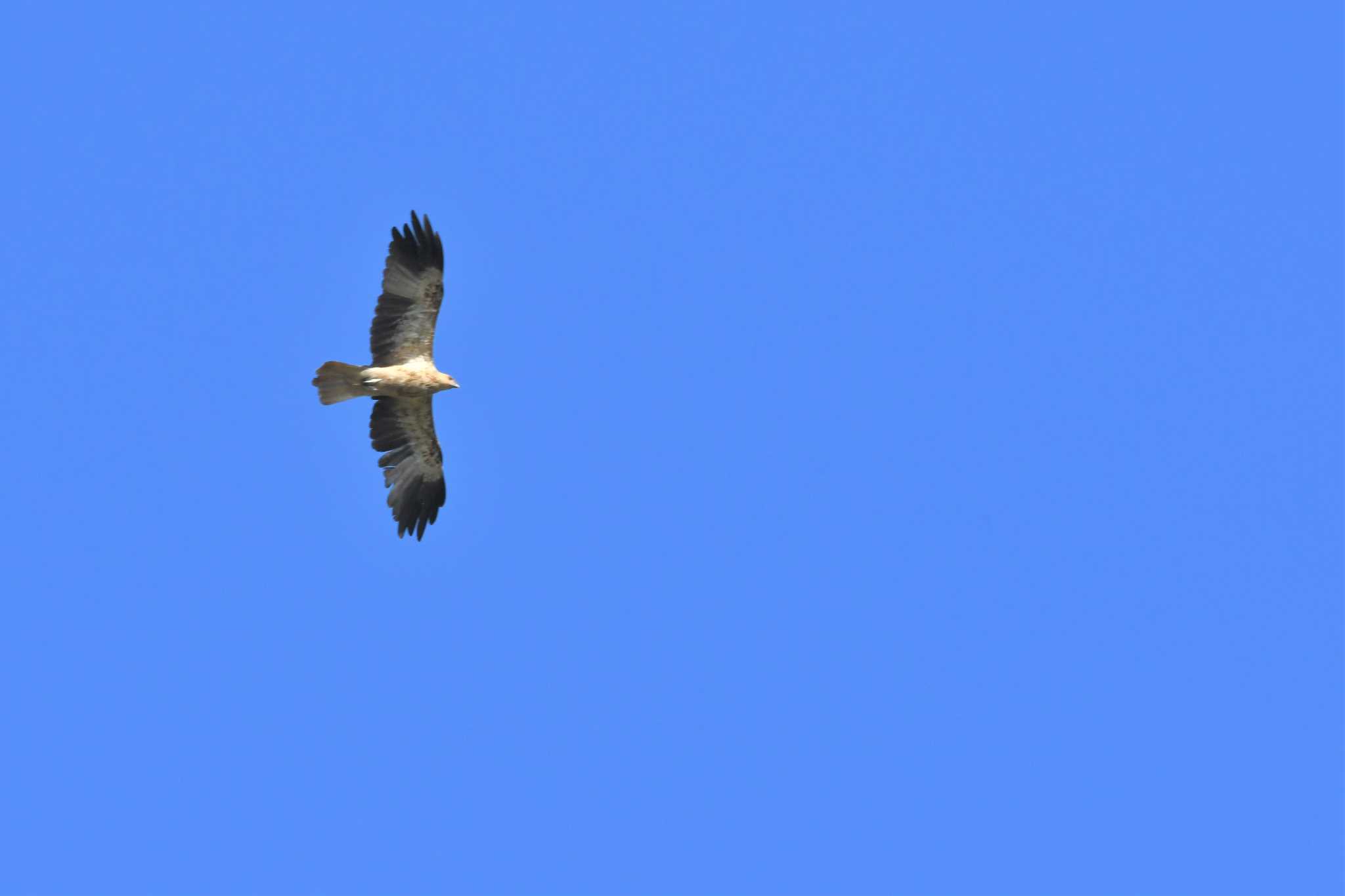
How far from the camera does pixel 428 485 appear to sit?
23.0m

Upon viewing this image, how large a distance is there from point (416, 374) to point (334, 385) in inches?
40.9

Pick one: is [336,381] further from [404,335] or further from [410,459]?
[410,459]

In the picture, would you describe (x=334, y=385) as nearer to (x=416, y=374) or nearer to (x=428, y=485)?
(x=416, y=374)

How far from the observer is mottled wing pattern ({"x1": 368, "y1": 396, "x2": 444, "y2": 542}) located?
22.2 m

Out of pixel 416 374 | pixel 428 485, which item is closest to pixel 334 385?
pixel 416 374

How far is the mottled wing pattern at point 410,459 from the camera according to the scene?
22250 mm

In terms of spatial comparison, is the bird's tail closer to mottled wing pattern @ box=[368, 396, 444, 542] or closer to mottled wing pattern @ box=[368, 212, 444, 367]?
mottled wing pattern @ box=[368, 212, 444, 367]

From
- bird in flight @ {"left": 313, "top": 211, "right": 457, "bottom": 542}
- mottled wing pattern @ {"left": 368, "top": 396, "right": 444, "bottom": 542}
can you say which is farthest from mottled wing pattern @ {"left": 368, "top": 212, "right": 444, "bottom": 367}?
mottled wing pattern @ {"left": 368, "top": 396, "right": 444, "bottom": 542}

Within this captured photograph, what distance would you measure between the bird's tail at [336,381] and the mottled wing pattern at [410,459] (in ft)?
4.34

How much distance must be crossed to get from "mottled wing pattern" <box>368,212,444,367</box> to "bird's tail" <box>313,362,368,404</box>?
0.44 m

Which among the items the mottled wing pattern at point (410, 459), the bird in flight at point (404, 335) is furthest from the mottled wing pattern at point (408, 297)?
the mottled wing pattern at point (410, 459)

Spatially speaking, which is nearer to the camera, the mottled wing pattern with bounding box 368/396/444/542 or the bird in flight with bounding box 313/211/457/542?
the bird in flight with bounding box 313/211/457/542

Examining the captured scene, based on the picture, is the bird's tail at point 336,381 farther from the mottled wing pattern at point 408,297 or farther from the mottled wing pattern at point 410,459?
the mottled wing pattern at point 410,459

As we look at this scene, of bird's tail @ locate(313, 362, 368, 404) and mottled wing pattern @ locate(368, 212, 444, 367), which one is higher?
mottled wing pattern @ locate(368, 212, 444, 367)
